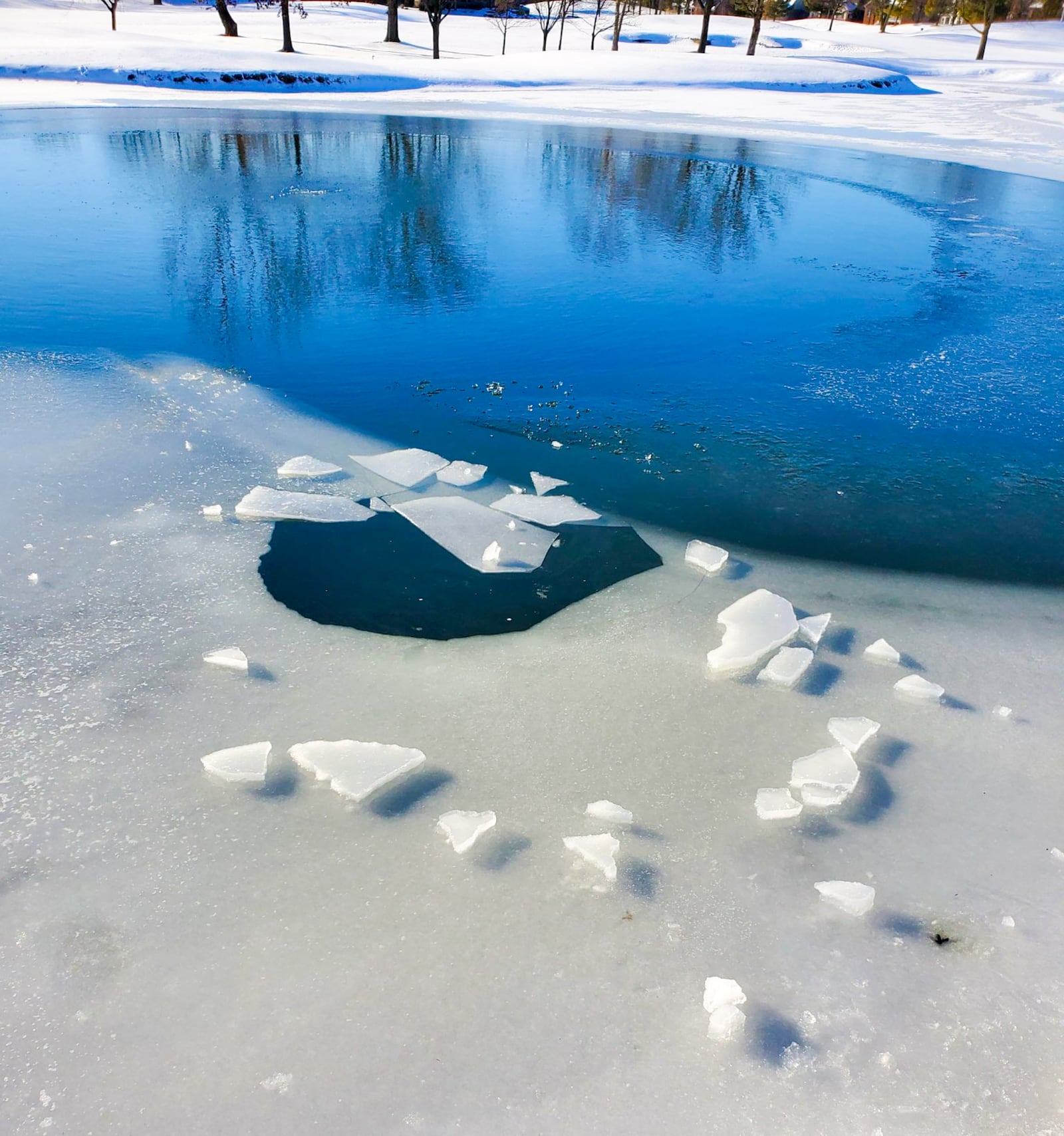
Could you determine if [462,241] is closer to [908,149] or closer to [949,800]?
[949,800]

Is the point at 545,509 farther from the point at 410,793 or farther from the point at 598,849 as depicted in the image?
the point at 598,849

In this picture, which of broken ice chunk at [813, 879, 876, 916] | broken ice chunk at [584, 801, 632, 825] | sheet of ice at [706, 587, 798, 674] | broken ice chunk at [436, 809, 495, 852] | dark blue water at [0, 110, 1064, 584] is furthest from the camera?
dark blue water at [0, 110, 1064, 584]

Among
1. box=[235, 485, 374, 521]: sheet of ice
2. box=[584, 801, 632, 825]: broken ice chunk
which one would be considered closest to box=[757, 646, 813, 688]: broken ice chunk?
box=[584, 801, 632, 825]: broken ice chunk

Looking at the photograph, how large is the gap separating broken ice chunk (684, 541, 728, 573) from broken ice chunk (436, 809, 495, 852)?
1.66 m

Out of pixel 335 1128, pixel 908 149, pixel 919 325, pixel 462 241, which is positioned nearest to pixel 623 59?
pixel 908 149

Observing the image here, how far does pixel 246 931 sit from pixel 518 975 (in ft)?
2.21

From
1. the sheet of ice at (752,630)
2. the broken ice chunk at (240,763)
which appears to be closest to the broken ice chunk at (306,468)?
the broken ice chunk at (240,763)

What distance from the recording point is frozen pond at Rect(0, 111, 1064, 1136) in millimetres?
1880

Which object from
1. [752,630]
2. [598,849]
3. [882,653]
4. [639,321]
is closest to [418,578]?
[752,630]

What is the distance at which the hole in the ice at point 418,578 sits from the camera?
3.31 metres

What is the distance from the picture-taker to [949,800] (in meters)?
2.59

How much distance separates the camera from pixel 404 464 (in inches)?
173

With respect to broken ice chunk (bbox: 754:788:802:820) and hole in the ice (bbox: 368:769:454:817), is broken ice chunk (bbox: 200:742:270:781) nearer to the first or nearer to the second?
hole in the ice (bbox: 368:769:454:817)

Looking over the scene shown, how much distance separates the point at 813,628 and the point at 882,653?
0.84ft
